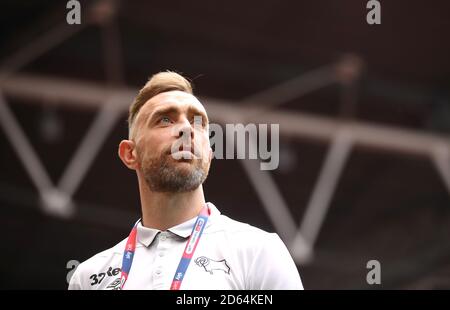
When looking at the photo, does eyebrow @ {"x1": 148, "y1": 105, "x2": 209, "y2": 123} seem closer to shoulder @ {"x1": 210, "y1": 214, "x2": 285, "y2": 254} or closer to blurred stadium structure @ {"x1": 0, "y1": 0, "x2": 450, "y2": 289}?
shoulder @ {"x1": 210, "y1": 214, "x2": 285, "y2": 254}

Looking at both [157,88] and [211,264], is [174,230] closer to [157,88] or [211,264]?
[211,264]

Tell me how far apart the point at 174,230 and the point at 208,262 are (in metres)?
0.36

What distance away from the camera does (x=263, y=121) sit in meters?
15.2

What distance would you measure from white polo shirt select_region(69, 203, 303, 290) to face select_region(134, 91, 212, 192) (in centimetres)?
30

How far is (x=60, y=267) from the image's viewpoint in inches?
649

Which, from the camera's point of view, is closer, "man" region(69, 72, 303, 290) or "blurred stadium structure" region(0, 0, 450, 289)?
"man" region(69, 72, 303, 290)

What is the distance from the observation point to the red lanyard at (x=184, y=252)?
14.3 ft

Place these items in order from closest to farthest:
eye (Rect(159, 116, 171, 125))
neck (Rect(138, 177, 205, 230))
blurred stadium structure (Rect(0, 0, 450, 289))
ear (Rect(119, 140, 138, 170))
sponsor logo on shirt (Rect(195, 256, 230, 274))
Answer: sponsor logo on shirt (Rect(195, 256, 230, 274)) → neck (Rect(138, 177, 205, 230)) → eye (Rect(159, 116, 171, 125)) → ear (Rect(119, 140, 138, 170)) → blurred stadium structure (Rect(0, 0, 450, 289))

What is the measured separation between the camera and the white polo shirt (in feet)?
14.0

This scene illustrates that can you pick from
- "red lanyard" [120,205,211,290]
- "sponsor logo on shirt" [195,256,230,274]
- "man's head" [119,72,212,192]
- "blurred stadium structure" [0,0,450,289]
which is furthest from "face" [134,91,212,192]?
"blurred stadium structure" [0,0,450,289]

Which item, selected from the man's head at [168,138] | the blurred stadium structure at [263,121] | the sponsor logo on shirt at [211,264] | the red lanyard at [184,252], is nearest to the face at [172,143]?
the man's head at [168,138]

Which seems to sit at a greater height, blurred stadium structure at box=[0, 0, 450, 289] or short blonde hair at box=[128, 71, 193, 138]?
blurred stadium structure at box=[0, 0, 450, 289]

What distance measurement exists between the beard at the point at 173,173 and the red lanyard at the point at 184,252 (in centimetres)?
21

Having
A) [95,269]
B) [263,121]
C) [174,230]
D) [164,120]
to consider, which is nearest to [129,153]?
[164,120]
